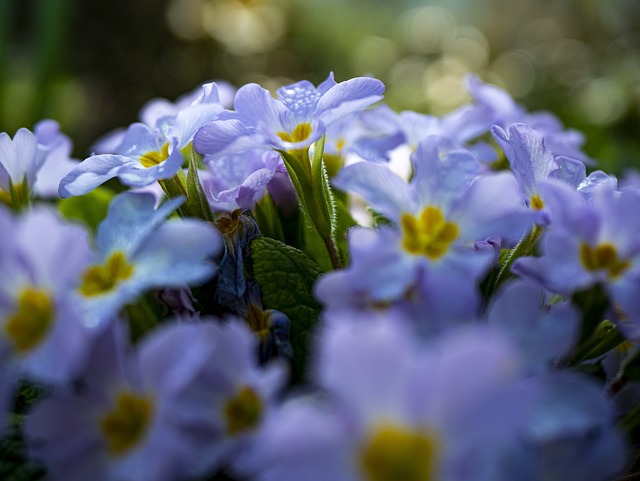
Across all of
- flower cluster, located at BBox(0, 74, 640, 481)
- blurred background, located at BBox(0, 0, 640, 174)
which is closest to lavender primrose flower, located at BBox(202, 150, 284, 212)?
flower cluster, located at BBox(0, 74, 640, 481)

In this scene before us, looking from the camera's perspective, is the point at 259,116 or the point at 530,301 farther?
the point at 259,116

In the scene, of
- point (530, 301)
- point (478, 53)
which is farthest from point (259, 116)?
point (478, 53)

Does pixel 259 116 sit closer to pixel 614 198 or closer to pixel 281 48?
pixel 614 198

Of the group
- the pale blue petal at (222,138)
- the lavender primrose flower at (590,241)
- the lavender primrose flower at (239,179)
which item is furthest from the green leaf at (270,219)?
the lavender primrose flower at (590,241)

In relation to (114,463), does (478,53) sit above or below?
below

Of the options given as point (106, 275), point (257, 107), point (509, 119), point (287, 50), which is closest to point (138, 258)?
point (106, 275)

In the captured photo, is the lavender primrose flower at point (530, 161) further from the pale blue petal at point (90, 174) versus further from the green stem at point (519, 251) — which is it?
the pale blue petal at point (90, 174)

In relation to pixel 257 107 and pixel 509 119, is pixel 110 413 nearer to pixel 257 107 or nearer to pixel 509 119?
pixel 257 107
